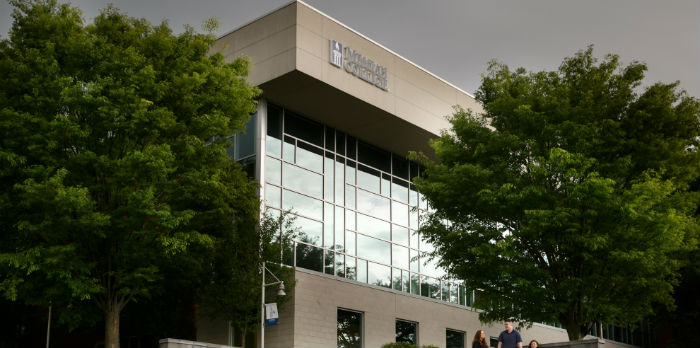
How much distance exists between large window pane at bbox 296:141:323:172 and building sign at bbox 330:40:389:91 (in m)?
3.99

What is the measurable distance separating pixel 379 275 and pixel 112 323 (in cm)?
1560

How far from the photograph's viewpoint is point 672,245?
27781 mm

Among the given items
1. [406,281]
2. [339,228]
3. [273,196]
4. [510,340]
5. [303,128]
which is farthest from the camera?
[406,281]

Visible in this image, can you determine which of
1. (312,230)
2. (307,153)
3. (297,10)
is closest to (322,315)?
(312,230)

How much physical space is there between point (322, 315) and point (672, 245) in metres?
14.4

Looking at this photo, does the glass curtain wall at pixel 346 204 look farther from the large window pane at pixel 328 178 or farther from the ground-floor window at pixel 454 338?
the ground-floor window at pixel 454 338

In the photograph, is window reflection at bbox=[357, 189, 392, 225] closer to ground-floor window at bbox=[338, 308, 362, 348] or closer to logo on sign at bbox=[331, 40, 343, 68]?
ground-floor window at bbox=[338, 308, 362, 348]

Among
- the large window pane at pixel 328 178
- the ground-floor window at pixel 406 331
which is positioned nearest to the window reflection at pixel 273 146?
the large window pane at pixel 328 178

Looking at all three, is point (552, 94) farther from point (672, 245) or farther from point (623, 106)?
point (672, 245)

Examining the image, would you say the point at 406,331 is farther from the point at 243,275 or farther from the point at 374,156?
the point at 243,275

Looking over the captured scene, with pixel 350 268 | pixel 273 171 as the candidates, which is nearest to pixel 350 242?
pixel 350 268

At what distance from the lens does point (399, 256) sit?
41281 mm

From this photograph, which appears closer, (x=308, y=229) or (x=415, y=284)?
(x=308, y=229)

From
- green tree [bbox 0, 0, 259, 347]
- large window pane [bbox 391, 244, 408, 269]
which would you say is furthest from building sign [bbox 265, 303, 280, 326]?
large window pane [bbox 391, 244, 408, 269]
